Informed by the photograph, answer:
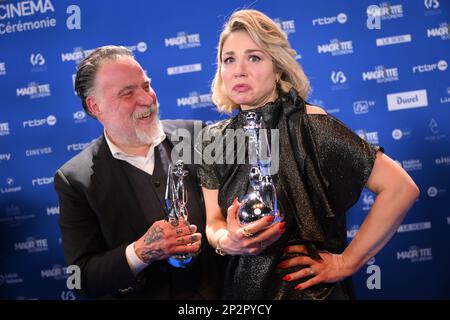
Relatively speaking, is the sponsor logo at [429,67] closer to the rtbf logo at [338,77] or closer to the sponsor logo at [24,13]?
the rtbf logo at [338,77]

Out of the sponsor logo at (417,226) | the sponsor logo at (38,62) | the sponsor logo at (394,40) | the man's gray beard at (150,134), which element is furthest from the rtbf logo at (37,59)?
the sponsor logo at (417,226)

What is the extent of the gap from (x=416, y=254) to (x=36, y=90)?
2942mm

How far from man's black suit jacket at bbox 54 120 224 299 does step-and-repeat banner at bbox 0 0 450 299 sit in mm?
1371

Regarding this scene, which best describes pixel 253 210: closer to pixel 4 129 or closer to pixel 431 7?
pixel 431 7

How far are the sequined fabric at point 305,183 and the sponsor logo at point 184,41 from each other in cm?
176

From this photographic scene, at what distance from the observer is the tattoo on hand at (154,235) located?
1.85 meters

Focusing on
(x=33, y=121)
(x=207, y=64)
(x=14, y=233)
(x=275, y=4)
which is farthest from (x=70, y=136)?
(x=275, y=4)

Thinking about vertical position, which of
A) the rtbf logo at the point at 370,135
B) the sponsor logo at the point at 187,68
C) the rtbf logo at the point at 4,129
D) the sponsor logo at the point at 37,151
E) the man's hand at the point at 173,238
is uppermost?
the sponsor logo at the point at 187,68

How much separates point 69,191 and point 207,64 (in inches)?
62.6

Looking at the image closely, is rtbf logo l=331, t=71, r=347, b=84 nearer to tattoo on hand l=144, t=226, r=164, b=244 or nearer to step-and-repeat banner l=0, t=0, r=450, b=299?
step-and-repeat banner l=0, t=0, r=450, b=299

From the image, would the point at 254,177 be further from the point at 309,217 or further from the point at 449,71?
the point at 449,71

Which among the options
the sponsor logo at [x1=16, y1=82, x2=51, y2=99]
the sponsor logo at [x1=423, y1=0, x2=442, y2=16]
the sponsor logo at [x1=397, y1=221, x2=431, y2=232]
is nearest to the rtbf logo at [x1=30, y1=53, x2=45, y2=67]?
the sponsor logo at [x1=16, y1=82, x2=51, y2=99]

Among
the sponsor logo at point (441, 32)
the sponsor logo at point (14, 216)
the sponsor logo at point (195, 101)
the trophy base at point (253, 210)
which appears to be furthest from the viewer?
the sponsor logo at point (14, 216)

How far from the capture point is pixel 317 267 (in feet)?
5.84
